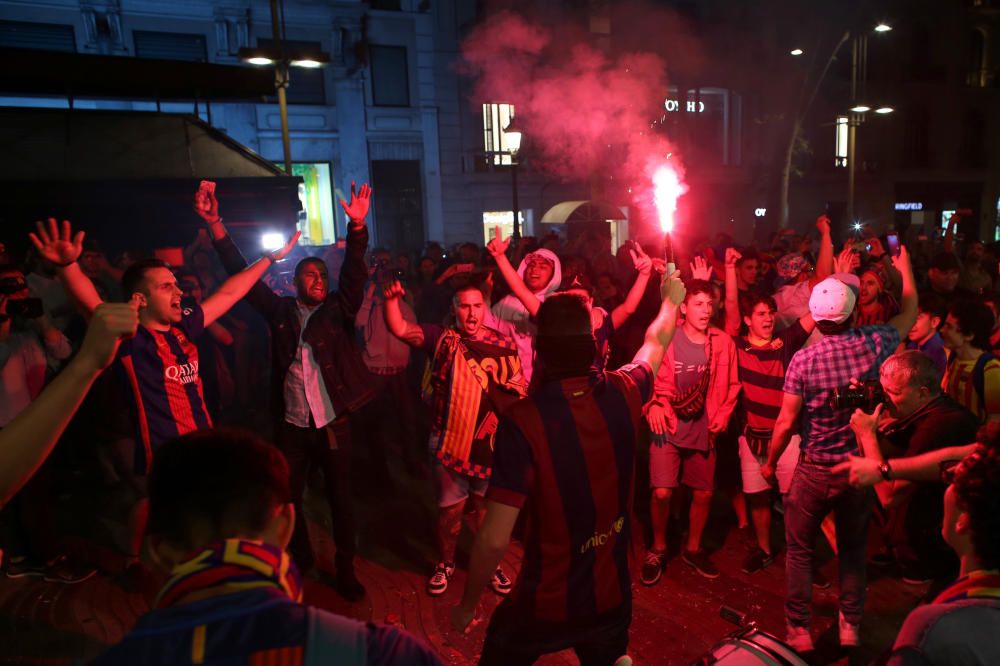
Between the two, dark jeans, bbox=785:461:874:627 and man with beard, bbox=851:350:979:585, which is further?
dark jeans, bbox=785:461:874:627

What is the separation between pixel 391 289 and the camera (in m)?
4.26

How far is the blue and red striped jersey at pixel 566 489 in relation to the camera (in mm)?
2441

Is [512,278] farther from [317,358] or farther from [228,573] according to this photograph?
[228,573]

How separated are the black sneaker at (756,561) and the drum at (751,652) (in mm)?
2581

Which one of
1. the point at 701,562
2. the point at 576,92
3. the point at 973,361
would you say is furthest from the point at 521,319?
the point at 576,92

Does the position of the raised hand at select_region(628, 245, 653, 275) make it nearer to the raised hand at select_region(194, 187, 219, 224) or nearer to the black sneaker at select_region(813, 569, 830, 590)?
the black sneaker at select_region(813, 569, 830, 590)

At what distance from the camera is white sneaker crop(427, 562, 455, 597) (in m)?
4.70

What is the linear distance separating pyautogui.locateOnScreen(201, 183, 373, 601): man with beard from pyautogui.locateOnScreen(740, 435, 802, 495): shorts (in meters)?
2.98

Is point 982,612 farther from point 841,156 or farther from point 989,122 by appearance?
point 989,122

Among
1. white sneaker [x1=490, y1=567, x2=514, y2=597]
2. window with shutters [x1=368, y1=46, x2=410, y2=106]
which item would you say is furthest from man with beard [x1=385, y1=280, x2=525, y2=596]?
window with shutters [x1=368, y1=46, x2=410, y2=106]

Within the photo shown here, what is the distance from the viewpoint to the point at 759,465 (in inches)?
195

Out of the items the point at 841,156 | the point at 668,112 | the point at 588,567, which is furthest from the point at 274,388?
the point at 841,156

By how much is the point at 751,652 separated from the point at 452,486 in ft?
8.48

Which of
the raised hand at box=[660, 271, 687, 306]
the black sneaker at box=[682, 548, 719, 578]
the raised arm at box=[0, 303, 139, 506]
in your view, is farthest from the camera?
the black sneaker at box=[682, 548, 719, 578]
